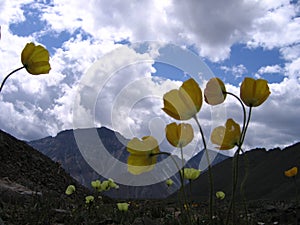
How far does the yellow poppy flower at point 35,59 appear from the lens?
2.07m

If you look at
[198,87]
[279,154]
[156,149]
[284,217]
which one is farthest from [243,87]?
[279,154]

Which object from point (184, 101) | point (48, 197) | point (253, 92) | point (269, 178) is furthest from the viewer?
Result: point (269, 178)

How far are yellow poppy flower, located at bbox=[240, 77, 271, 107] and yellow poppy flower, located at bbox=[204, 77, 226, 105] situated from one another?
0.12 metres

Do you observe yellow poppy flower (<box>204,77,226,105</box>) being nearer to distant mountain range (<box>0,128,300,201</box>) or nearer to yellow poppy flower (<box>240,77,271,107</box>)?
yellow poppy flower (<box>240,77,271,107</box>)

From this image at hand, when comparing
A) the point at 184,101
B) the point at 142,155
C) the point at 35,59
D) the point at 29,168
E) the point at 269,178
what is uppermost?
the point at 269,178

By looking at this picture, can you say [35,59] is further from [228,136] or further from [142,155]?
[228,136]

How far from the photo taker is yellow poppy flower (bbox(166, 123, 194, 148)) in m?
1.54

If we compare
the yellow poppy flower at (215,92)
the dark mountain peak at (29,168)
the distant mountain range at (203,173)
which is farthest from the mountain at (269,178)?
the yellow poppy flower at (215,92)

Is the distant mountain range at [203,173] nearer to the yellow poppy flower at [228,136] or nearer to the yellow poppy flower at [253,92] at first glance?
the yellow poppy flower at [228,136]

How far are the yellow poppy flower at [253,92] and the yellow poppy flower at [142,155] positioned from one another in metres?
0.43

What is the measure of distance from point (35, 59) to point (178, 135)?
1.01 meters

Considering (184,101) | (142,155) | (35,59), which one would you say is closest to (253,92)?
(184,101)

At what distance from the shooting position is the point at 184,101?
147cm

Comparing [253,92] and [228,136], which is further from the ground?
[253,92]
